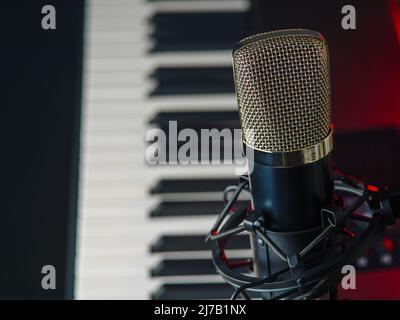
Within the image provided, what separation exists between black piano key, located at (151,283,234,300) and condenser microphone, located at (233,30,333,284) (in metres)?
0.45

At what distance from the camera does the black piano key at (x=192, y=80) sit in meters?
1.20

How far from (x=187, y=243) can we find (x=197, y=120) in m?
0.23

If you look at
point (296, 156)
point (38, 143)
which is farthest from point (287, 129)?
point (38, 143)

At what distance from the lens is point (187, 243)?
113cm

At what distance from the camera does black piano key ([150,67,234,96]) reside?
1204mm

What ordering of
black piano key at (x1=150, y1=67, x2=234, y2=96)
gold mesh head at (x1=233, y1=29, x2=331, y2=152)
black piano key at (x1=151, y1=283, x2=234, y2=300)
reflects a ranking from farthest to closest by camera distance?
1. black piano key at (x1=150, y1=67, x2=234, y2=96)
2. black piano key at (x1=151, y1=283, x2=234, y2=300)
3. gold mesh head at (x1=233, y1=29, x2=331, y2=152)

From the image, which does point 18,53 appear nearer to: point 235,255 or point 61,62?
point 61,62

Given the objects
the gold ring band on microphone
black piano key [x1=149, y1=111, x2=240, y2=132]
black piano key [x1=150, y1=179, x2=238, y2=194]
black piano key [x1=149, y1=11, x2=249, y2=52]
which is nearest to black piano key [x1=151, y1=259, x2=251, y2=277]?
black piano key [x1=150, y1=179, x2=238, y2=194]

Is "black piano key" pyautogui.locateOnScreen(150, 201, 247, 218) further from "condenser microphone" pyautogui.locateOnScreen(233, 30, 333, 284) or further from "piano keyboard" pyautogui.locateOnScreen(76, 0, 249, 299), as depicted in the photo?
"condenser microphone" pyautogui.locateOnScreen(233, 30, 333, 284)

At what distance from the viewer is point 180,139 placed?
118 centimetres

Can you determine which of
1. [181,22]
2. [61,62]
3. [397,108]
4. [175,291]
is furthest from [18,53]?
[397,108]

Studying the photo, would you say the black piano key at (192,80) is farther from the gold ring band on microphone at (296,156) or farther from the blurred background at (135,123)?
the gold ring band on microphone at (296,156)

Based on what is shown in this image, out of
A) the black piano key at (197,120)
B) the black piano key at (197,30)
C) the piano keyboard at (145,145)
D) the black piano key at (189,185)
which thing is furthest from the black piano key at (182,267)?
the black piano key at (197,30)

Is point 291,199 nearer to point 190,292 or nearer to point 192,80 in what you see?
point 190,292
